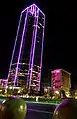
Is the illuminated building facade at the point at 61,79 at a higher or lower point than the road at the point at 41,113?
higher

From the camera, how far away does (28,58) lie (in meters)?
65.4

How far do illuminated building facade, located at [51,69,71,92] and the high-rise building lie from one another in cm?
1010

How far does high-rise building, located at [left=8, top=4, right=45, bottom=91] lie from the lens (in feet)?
212

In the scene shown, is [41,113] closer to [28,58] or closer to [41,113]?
[41,113]

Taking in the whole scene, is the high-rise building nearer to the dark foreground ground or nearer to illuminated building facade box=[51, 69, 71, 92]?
illuminated building facade box=[51, 69, 71, 92]

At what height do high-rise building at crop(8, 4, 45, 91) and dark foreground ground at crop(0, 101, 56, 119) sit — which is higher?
high-rise building at crop(8, 4, 45, 91)

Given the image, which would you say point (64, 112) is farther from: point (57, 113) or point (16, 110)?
point (16, 110)

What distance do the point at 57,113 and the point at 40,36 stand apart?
64263 millimetres

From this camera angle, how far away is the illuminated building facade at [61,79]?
7331 centimetres

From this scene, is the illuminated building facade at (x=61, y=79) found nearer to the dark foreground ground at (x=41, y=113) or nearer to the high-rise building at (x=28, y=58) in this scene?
the high-rise building at (x=28, y=58)

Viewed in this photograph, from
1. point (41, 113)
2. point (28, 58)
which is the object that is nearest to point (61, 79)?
point (28, 58)

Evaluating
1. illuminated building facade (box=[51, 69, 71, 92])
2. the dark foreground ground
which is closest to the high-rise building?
illuminated building facade (box=[51, 69, 71, 92])

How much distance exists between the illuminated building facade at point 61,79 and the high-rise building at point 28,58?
398 inches

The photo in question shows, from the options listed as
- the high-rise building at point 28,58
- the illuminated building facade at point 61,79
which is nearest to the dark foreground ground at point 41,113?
the high-rise building at point 28,58
